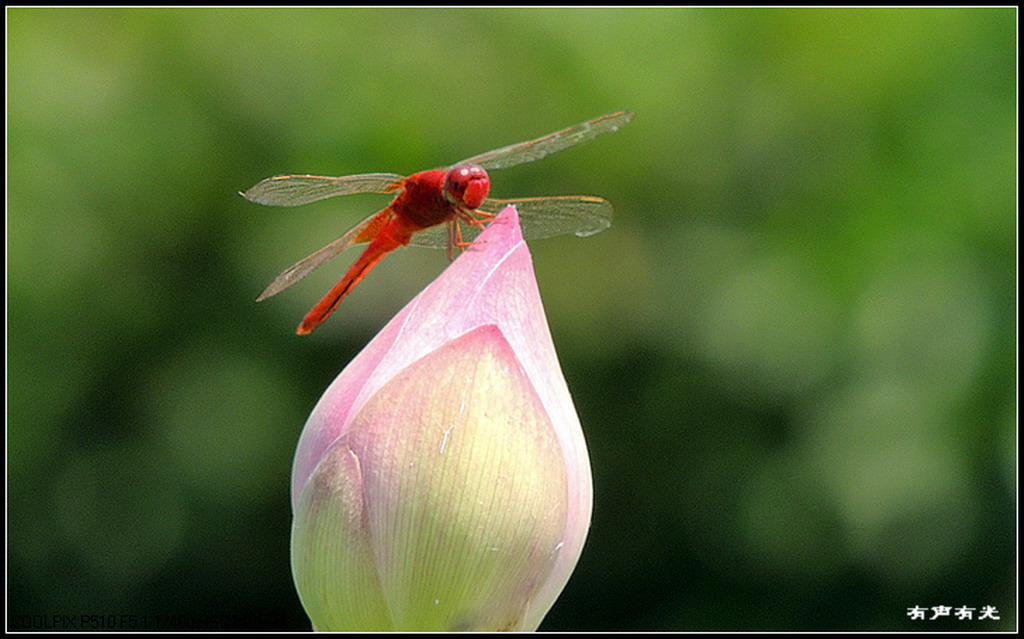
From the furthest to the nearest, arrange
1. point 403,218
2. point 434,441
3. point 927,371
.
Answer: point 927,371
point 403,218
point 434,441

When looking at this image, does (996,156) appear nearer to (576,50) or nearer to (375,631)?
(576,50)


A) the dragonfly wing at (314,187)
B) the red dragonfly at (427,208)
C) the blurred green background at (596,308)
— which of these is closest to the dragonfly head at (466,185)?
the red dragonfly at (427,208)

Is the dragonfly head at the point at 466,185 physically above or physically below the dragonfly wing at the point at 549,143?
below

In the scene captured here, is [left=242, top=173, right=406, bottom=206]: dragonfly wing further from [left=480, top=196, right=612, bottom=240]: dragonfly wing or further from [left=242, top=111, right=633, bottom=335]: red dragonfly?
[left=480, top=196, right=612, bottom=240]: dragonfly wing

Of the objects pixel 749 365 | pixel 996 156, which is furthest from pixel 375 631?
pixel 996 156

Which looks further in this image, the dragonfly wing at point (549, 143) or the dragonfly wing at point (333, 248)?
the dragonfly wing at point (549, 143)

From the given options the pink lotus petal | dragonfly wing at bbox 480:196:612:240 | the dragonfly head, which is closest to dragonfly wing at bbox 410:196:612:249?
dragonfly wing at bbox 480:196:612:240

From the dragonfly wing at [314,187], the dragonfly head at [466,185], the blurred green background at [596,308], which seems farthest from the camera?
the blurred green background at [596,308]

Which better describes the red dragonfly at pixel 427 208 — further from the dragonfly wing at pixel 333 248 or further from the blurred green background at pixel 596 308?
the blurred green background at pixel 596 308
